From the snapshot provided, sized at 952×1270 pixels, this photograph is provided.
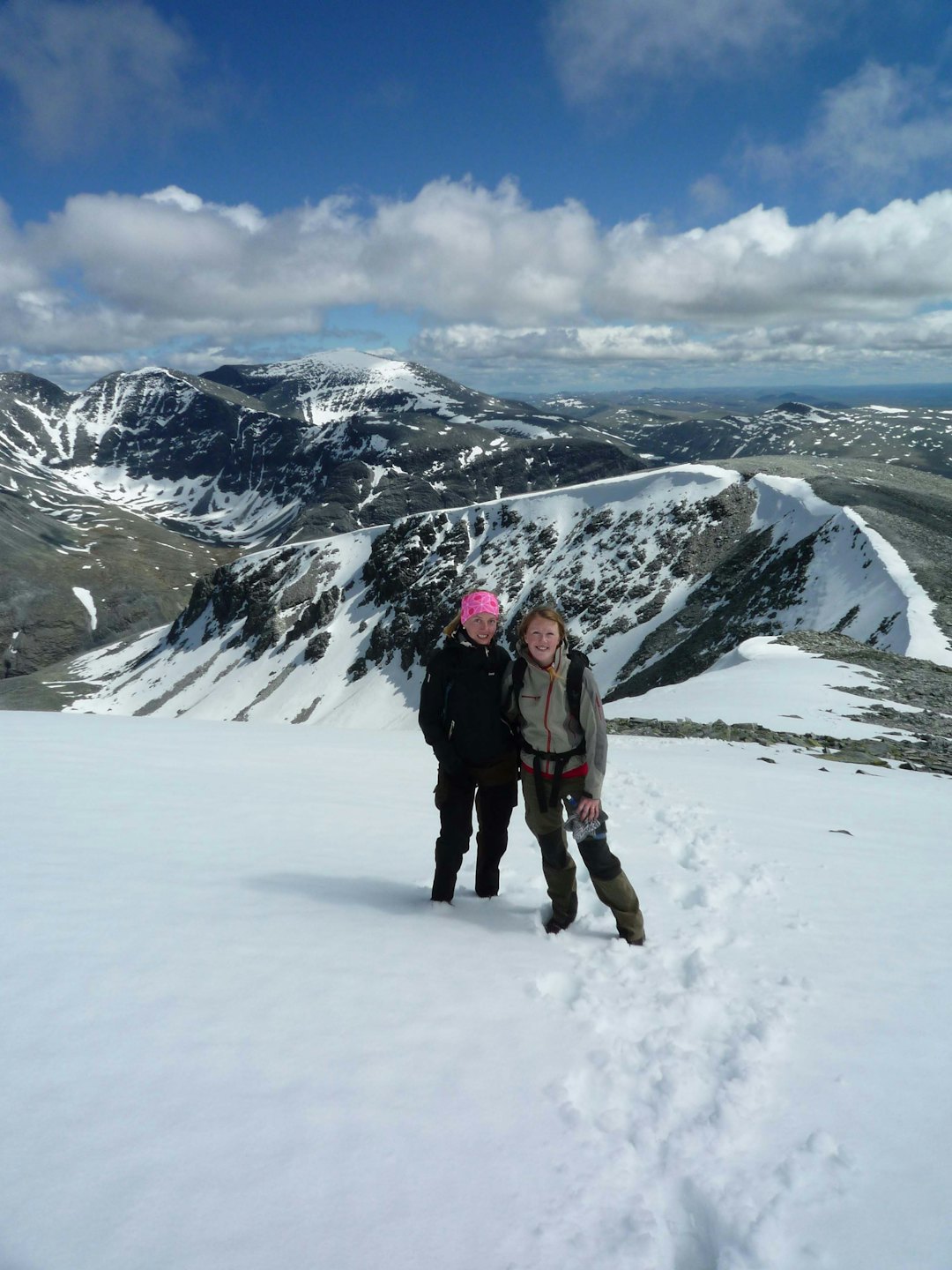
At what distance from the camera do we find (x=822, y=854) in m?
8.68

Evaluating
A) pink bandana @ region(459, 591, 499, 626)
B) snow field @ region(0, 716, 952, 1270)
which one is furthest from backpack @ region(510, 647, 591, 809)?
snow field @ region(0, 716, 952, 1270)

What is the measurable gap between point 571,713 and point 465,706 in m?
0.96

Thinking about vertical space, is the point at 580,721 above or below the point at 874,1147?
above

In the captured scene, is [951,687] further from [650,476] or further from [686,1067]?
[650,476]

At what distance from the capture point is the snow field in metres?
3.11

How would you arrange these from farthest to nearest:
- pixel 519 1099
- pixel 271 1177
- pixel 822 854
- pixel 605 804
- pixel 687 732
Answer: pixel 687 732 → pixel 605 804 → pixel 822 854 → pixel 519 1099 → pixel 271 1177

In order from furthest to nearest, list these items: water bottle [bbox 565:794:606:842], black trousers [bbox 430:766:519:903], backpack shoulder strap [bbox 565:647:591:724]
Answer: black trousers [bbox 430:766:519:903] < water bottle [bbox 565:794:606:842] < backpack shoulder strap [bbox 565:647:591:724]

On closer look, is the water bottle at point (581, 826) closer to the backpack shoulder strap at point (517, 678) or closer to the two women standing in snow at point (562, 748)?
the two women standing in snow at point (562, 748)

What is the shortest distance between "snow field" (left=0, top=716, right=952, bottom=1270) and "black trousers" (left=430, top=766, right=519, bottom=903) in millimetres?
367

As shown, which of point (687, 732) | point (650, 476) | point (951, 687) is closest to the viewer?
point (687, 732)

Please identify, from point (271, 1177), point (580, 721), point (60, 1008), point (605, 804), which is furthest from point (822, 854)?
point (60, 1008)

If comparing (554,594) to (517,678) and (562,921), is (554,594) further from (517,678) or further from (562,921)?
(517,678)

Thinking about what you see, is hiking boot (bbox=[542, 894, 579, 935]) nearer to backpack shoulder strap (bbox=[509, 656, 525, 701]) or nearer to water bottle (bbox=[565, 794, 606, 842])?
water bottle (bbox=[565, 794, 606, 842])

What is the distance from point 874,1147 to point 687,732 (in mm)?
15305
